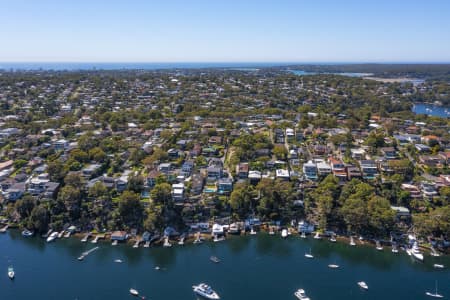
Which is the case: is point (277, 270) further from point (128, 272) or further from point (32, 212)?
point (32, 212)

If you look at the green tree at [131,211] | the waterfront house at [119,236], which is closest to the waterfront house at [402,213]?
the green tree at [131,211]

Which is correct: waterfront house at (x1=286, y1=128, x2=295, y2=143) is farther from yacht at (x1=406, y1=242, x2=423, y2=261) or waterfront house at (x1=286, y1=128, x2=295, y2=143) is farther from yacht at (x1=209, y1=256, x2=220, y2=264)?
yacht at (x1=209, y1=256, x2=220, y2=264)

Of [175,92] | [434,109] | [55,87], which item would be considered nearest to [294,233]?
[175,92]

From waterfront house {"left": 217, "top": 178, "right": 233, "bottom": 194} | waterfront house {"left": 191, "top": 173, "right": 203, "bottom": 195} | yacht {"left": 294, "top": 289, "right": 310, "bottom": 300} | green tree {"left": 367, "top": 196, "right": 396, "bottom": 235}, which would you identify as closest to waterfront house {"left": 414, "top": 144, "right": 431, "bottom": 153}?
green tree {"left": 367, "top": 196, "right": 396, "bottom": 235}

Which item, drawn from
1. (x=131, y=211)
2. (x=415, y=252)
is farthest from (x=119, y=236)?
(x=415, y=252)

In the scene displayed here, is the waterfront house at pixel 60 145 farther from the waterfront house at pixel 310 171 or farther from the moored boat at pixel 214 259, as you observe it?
the waterfront house at pixel 310 171

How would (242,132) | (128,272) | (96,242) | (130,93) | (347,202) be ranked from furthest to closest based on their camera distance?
(130,93)
(242,132)
(347,202)
(96,242)
(128,272)

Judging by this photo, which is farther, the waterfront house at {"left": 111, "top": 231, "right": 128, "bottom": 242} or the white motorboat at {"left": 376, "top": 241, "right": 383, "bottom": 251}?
the waterfront house at {"left": 111, "top": 231, "right": 128, "bottom": 242}
